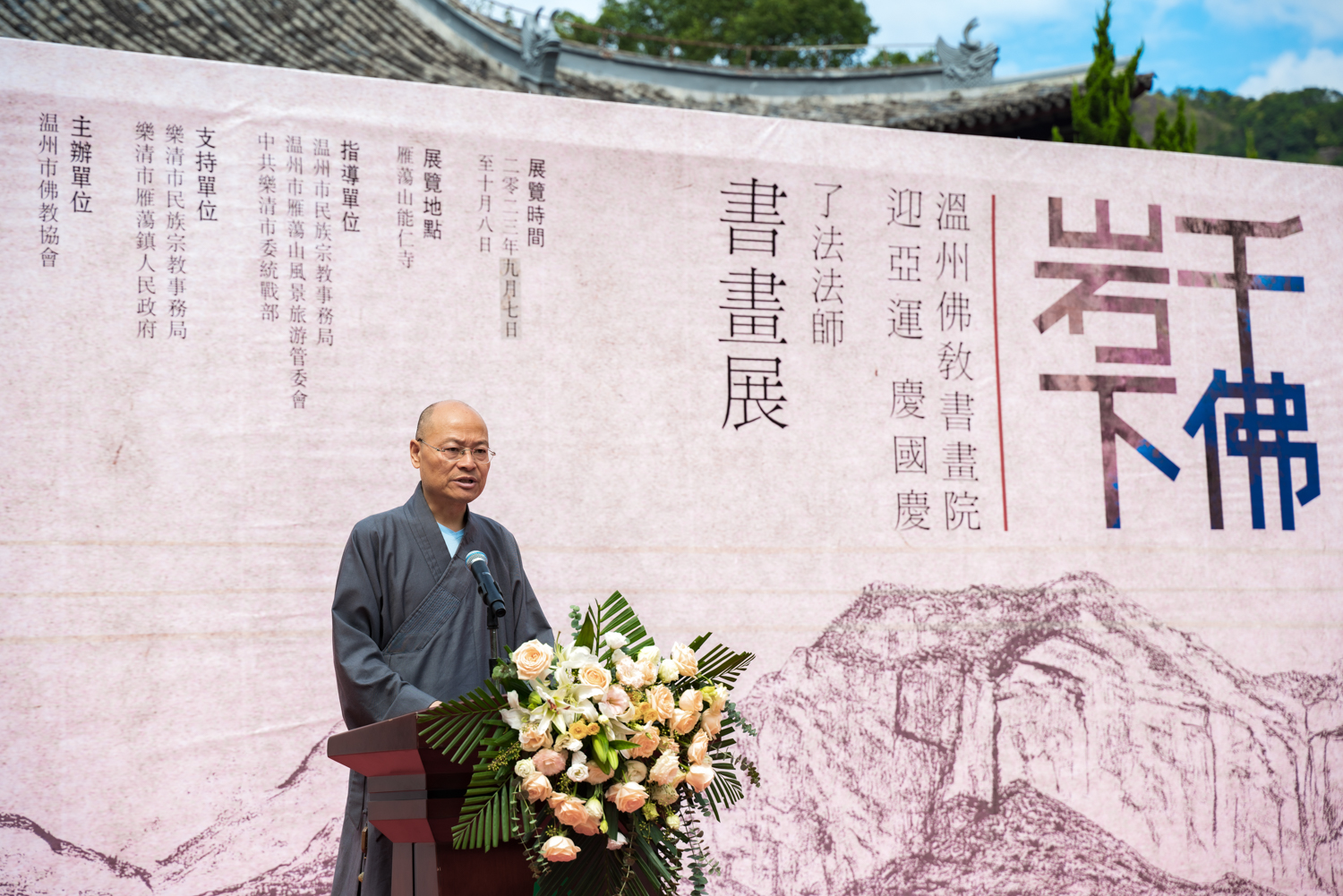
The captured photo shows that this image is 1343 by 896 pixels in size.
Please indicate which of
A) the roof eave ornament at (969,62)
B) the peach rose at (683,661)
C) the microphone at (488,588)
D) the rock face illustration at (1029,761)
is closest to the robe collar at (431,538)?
the microphone at (488,588)

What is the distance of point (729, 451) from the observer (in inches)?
118

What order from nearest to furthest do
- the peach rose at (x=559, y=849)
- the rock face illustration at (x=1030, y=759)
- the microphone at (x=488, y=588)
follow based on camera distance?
the peach rose at (x=559, y=849)
the microphone at (x=488, y=588)
the rock face illustration at (x=1030, y=759)

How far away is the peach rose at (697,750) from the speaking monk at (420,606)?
42 cm

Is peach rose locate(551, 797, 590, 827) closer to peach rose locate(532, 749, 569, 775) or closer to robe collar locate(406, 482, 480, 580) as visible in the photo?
Answer: peach rose locate(532, 749, 569, 775)

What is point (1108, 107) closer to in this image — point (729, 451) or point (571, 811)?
point (729, 451)

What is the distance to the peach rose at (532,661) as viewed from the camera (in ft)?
4.55

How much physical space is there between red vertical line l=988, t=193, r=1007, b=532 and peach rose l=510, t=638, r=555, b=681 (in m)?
2.03

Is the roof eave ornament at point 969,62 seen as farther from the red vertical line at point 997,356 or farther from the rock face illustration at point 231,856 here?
the rock face illustration at point 231,856

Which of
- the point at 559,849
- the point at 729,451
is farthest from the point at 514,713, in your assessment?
the point at 729,451

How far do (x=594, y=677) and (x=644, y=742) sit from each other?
0.11 meters

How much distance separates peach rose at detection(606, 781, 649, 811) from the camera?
1.39 metres

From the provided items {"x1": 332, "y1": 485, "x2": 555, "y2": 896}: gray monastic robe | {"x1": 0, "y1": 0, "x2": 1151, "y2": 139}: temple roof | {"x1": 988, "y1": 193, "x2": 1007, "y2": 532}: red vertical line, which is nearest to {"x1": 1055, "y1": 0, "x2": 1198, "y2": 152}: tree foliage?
{"x1": 0, "y1": 0, "x2": 1151, "y2": 139}: temple roof

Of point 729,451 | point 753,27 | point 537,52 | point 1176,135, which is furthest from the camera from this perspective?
point 753,27

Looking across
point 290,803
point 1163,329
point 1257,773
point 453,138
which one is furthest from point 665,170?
point 1257,773
